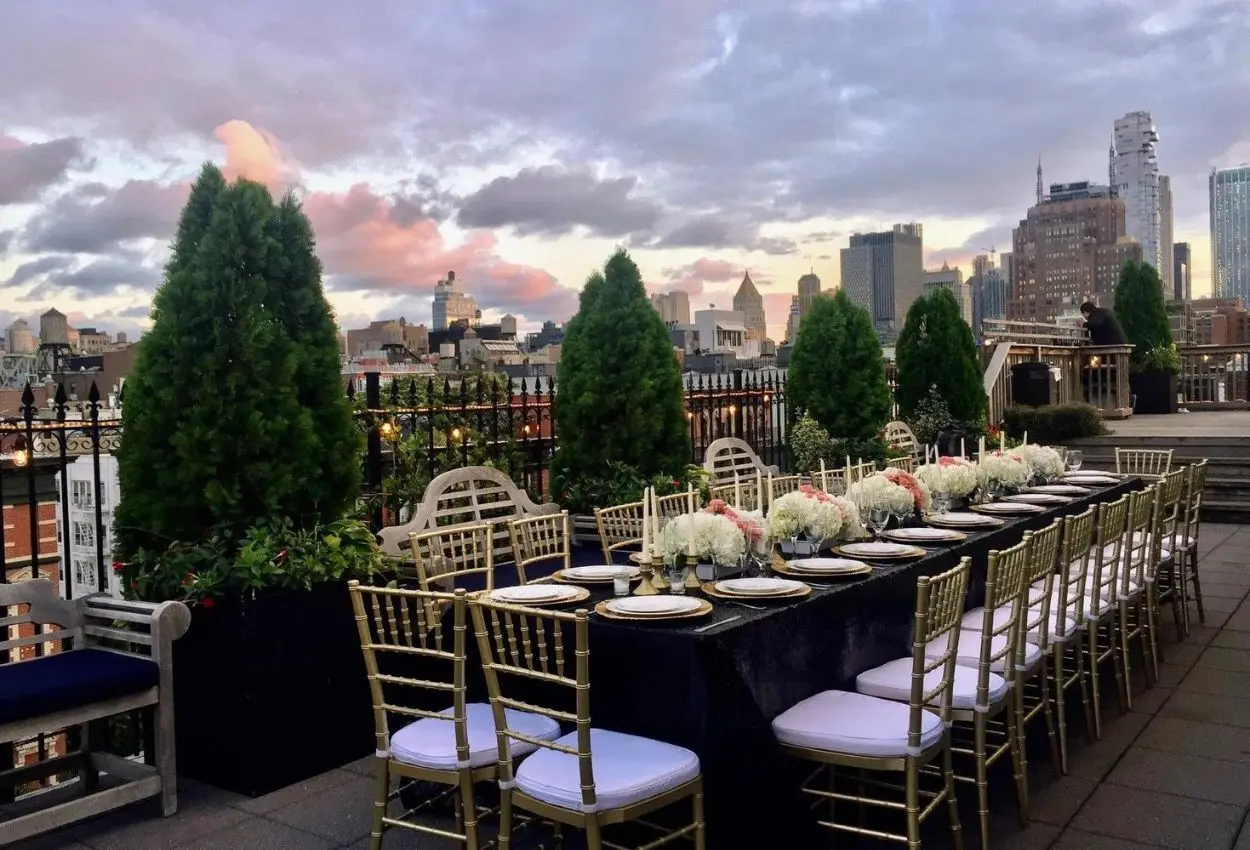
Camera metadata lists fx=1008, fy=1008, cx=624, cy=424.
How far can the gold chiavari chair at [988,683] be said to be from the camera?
3.31 metres

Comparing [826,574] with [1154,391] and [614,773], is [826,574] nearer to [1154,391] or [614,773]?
[614,773]

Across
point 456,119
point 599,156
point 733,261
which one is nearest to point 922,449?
point 599,156

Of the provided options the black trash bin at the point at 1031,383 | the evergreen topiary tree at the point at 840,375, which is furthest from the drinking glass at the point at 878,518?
the black trash bin at the point at 1031,383

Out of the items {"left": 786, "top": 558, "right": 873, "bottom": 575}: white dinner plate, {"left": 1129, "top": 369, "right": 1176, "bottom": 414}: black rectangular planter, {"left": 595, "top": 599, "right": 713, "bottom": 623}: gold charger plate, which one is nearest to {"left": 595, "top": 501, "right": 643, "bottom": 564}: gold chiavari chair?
{"left": 786, "top": 558, "right": 873, "bottom": 575}: white dinner plate

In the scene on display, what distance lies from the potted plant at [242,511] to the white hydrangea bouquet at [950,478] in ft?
10.3

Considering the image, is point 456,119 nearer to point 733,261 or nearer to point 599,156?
point 599,156

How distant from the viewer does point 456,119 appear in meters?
9.91

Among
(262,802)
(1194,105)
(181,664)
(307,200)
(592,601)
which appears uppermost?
(1194,105)

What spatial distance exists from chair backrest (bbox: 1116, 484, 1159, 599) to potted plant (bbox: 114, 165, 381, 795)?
3.63 meters

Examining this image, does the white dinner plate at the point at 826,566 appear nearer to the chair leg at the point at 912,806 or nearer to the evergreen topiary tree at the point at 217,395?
the chair leg at the point at 912,806

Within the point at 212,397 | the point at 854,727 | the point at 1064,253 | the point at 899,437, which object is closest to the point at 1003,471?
the point at 899,437

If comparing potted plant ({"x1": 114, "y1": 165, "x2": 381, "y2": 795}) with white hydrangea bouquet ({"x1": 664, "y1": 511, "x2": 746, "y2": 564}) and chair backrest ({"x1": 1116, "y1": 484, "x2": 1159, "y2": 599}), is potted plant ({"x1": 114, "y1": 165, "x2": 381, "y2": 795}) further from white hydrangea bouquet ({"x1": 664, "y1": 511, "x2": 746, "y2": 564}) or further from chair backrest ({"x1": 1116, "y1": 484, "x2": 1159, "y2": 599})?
chair backrest ({"x1": 1116, "y1": 484, "x2": 1159, "y2": 599})

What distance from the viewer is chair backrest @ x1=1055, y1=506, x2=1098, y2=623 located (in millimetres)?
4164

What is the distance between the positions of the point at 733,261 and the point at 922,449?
1053 centimetres
